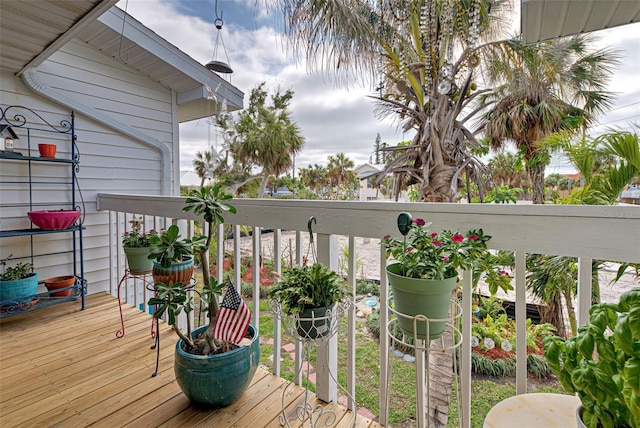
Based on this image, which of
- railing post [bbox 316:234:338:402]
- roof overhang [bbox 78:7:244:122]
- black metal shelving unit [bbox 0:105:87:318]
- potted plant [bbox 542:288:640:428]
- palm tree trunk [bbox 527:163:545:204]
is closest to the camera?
potted plant [bbox 542:288:640:428]

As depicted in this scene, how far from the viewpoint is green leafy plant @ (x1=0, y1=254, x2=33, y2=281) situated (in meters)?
2.46

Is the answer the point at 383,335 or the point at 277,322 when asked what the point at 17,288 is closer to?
the point at 277,322

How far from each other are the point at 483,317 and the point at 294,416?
5.11m

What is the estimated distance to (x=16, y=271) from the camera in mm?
2533

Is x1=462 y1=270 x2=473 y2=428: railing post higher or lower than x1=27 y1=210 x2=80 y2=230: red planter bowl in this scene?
lower

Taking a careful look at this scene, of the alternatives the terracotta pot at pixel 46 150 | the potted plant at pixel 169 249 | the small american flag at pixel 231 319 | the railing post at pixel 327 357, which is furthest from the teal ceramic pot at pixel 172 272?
the terracotta pot at pixel 46 150

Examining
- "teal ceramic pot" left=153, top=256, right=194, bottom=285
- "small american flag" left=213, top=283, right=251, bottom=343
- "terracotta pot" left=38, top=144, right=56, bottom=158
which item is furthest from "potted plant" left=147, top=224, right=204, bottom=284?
"terracotta pot" left=38, top=144, right=56, bottom=158

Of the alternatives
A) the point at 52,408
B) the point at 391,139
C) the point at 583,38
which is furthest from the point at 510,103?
the point at 52,408

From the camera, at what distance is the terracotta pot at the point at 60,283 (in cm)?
273

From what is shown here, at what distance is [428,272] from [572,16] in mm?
1510

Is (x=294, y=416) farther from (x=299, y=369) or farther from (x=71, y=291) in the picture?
(x=71, y=291)

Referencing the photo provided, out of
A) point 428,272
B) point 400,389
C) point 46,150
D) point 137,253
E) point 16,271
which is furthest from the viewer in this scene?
point 400,389

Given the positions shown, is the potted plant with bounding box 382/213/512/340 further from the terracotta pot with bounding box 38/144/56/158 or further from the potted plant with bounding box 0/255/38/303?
the terracotta pot with bounding box 38/144/56/158

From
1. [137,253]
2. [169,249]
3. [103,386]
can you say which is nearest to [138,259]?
[137,253]
